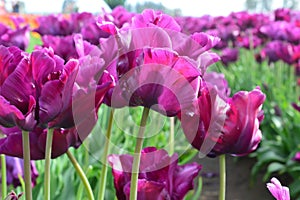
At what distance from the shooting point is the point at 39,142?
65cm

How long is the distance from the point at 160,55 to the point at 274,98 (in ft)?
10.2

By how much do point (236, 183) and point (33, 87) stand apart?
2.75m

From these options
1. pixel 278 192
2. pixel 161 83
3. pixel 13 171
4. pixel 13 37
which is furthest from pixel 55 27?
pixel 278 192

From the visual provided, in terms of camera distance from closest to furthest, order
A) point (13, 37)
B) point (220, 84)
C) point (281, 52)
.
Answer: point (220, 84)
point (13, 37)
point (281, 52)

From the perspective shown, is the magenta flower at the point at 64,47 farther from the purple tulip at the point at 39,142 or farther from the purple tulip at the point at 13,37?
the purple tulip at the point at 39,142

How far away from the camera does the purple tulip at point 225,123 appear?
599 millimetres

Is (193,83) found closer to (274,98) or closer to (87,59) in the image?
(87,59)

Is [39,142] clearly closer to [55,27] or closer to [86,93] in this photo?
[86,93]

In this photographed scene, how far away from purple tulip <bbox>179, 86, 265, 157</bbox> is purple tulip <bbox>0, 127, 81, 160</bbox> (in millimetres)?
134

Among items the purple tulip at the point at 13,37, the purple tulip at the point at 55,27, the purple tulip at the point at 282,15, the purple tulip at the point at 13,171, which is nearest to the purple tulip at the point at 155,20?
the purple tulip at the point at 13,171

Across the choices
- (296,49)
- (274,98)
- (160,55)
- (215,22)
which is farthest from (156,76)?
(215,22)

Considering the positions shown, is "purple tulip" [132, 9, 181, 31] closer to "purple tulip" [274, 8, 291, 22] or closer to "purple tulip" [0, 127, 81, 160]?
"purple tulip" [0, 127, 81, 160]

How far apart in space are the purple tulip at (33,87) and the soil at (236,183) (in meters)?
2.39

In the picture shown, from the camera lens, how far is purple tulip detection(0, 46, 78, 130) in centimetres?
54
